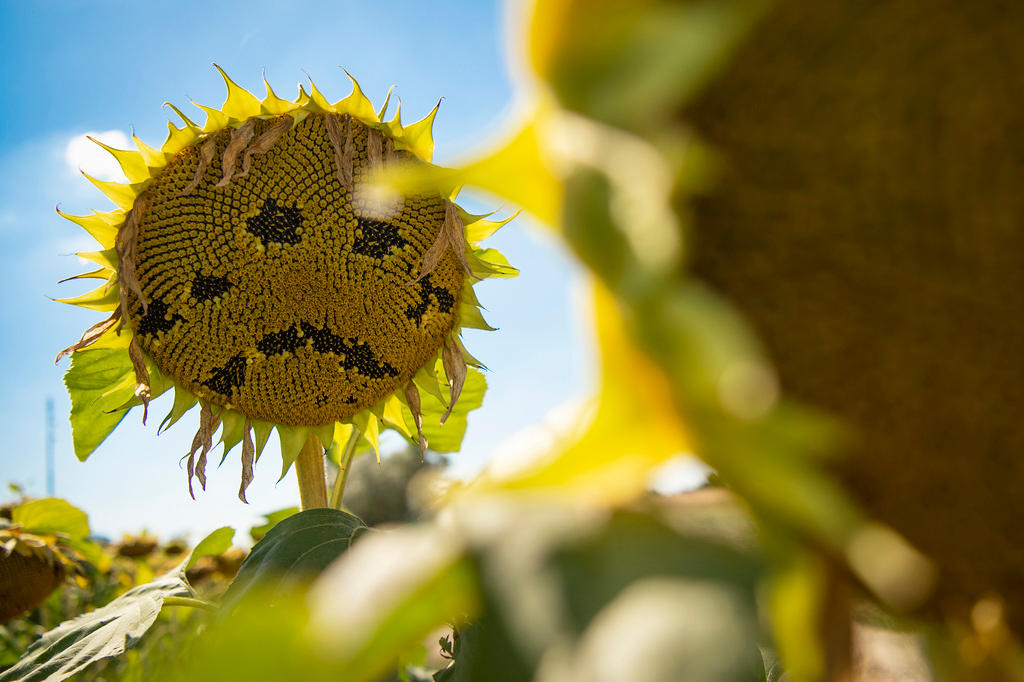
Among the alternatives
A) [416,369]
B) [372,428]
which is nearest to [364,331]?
[416,369]

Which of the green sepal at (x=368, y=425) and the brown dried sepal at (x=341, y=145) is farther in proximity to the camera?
the green sepal at (x=368, y=425)

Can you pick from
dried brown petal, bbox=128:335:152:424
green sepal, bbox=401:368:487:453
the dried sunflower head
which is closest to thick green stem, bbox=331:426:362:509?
green sepal, bbox=401:368:487:453

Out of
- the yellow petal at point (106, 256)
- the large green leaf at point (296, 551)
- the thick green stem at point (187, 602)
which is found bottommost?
the thick green stem at point (187, 602)

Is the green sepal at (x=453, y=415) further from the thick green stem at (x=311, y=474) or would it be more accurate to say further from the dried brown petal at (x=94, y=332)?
the dried brown petal at (x=94, y=332)

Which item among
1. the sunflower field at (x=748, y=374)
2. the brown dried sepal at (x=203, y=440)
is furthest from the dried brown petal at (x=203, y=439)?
the sunflower field at (x=748, y=374)

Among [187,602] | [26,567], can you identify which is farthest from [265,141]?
[26,567]

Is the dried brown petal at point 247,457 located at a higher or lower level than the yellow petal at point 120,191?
lower

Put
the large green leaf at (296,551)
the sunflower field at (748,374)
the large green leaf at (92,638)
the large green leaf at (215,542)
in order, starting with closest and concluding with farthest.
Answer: the sunflower field at (748,374) < the large green leaf at (296,551) < the large green leaf at (92,638) < the large green leaf at (215,542)

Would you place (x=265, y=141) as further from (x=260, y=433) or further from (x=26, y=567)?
(x=26, y=567)
